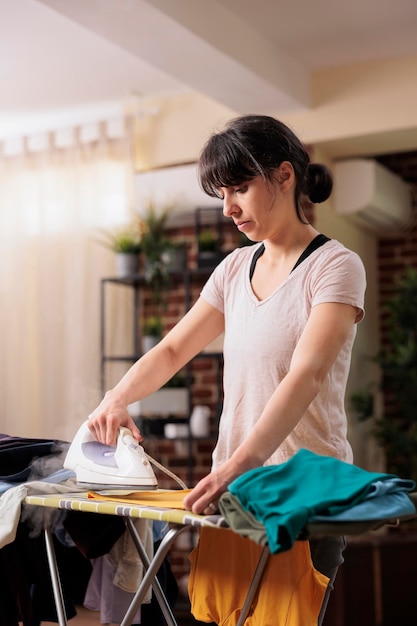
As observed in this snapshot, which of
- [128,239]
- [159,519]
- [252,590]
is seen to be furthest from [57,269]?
[159,519]

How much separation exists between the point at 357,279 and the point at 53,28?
2.76m

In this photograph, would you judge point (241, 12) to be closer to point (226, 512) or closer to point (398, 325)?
point (398, 325)

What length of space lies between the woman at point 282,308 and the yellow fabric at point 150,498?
0.42 feet

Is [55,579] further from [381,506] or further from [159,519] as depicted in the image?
[381,506]

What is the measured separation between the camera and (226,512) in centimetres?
151

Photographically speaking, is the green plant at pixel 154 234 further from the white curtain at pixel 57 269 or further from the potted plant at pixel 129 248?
the white curtain at pixel 57 269

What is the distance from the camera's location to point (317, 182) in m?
1.96

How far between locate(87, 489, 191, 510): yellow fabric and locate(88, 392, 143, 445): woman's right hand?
Result: 11 centimetres

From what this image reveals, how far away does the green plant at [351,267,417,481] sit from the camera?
499 cm

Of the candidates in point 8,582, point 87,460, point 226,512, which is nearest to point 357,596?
point 8,582

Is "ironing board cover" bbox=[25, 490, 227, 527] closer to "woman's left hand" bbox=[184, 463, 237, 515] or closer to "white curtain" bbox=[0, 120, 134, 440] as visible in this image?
"woman's left hand" bbox=[184, 463, 237, 515]

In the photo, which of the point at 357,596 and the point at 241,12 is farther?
the point at 357,596

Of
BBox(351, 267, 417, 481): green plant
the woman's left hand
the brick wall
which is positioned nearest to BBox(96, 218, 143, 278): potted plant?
BBox(351, 267, 417, 481): green plant

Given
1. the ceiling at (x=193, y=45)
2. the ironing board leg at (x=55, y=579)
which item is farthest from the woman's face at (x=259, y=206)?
the ceiling at (x=193, y=45)
